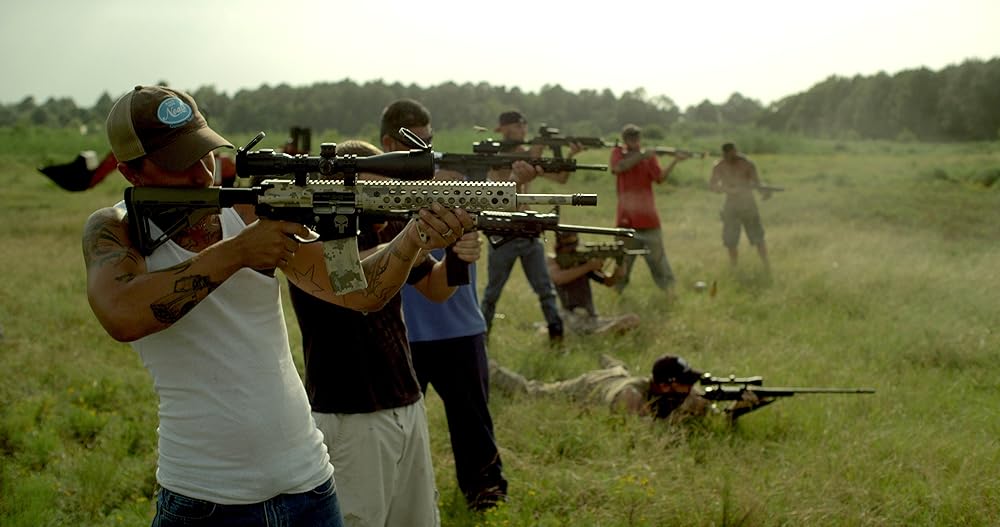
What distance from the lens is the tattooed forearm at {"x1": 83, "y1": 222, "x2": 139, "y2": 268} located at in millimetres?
2123

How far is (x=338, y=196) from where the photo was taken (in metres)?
2.46

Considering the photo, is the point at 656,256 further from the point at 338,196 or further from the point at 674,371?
the point at 338,196

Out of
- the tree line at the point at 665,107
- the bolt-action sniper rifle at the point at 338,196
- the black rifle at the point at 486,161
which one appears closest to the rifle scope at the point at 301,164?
the bolt-action sniper rifle at the point at 338,196

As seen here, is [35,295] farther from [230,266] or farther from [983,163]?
[983,163]

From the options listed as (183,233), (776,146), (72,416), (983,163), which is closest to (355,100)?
(776,146)

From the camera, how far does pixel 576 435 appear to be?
17.7ft

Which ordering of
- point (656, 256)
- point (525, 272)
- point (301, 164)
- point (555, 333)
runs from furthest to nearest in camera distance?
1. point (656, 256)
2. point (555, 333)
3. point (525, 272)
4. point (301, 164)

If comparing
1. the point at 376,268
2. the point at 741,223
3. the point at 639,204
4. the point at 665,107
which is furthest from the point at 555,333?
the point at 665,107

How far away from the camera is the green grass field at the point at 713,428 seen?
4.48 metres

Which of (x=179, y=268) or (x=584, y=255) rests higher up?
(x=179, y=268)

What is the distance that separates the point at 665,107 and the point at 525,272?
1443 inches

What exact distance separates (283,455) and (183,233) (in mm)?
667

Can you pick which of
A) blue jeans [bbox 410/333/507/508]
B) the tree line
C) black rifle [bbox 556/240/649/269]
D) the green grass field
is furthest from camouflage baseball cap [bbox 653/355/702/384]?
the tree line

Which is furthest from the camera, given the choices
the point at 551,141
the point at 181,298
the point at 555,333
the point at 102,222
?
the point at 555,333
